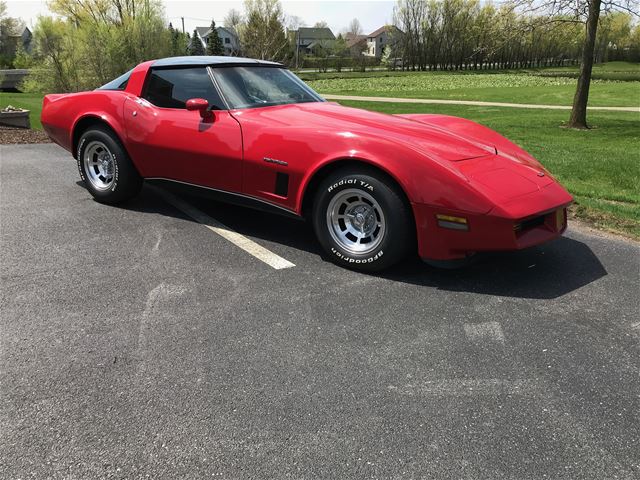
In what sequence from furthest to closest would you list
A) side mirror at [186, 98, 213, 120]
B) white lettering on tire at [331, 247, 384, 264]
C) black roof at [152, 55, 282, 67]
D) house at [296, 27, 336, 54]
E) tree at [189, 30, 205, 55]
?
house at [296, 27, 336, 54] → tree at [189, 30, 205, 55] → black roof at [152, 55, 282, 67] → side mirror at [186, 98, 213, 120] → white lettering on tire at [331, 247, 384, 264]

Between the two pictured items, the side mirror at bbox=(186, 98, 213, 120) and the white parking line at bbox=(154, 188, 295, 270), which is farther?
the side mirror at bbox=(186, 98, 213, 120)

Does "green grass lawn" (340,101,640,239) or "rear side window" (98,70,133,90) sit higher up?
"rear side window" (98,70,133,90)

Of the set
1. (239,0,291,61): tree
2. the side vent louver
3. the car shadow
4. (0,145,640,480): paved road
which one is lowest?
(0,145,640,480): paved road

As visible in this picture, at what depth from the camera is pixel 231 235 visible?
4.53 meters

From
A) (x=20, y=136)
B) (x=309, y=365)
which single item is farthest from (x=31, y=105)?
(x=309, y=365)

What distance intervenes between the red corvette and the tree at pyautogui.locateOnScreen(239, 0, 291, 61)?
Answer: 46.5m

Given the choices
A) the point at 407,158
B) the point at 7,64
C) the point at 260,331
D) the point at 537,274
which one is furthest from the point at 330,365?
the point at 7,64

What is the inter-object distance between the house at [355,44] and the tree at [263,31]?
42.6 m

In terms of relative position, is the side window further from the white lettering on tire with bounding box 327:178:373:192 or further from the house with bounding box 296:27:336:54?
the house with bounding box 296:27:336:54

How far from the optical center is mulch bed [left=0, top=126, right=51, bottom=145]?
9.80 meters

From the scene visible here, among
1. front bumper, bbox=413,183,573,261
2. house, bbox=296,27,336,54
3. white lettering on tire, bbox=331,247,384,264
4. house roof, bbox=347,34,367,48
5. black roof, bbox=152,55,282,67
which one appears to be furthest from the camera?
house, bbox=296,27,336,54

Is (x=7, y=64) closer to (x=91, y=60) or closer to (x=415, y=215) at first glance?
(x=91, y=60)

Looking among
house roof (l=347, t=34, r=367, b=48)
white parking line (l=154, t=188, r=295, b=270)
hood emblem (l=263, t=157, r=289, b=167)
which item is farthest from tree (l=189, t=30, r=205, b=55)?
hood emblem (l=263, t=157, r=289, b=167)

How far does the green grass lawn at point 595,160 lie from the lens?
5230 millimetres
